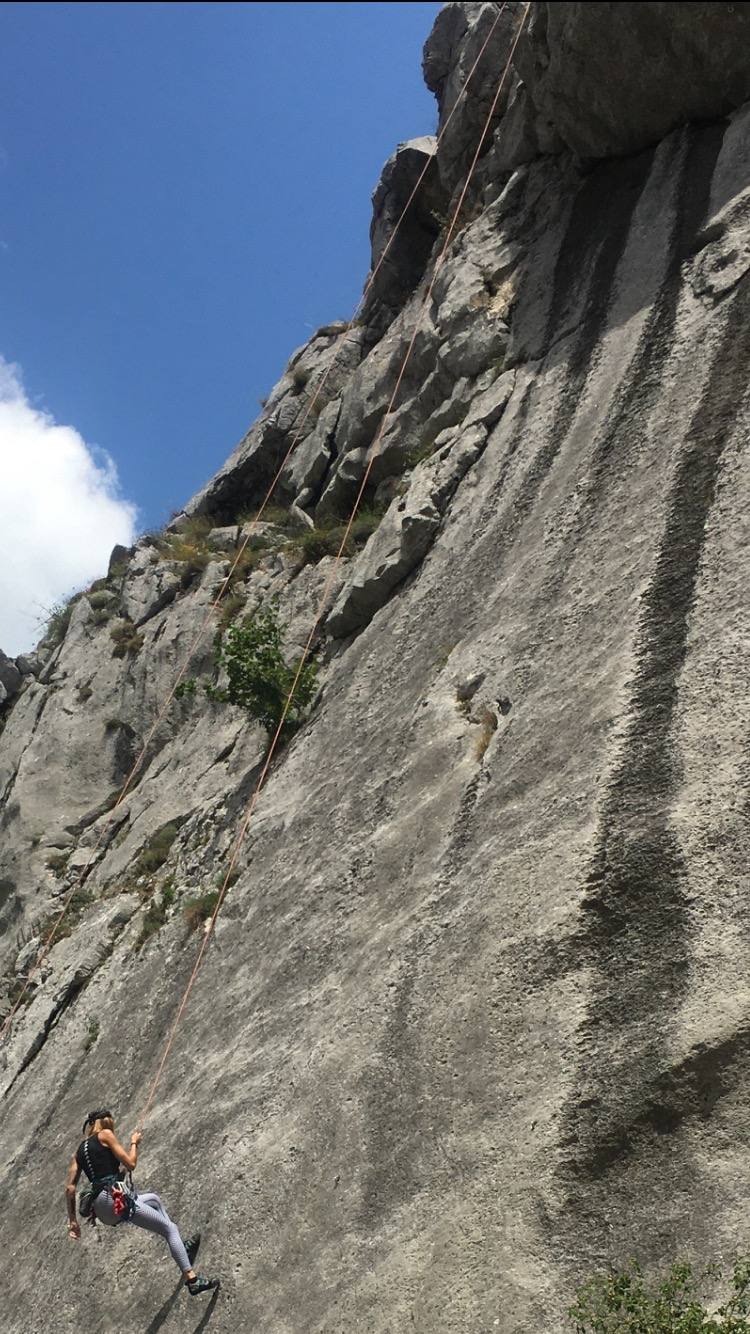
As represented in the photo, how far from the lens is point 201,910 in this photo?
12.3 m

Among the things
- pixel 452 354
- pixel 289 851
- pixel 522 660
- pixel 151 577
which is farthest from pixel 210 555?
pixel 522 660

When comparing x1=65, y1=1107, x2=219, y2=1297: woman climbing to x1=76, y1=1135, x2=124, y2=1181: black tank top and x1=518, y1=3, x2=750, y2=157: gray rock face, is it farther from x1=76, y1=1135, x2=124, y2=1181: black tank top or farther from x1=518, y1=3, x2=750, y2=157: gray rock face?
x1=518, y1=3, x2=750, y2=157: gray rock face

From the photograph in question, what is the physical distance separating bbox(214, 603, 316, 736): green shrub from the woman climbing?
594 cm

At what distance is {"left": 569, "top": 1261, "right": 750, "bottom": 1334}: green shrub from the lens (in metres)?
5.43

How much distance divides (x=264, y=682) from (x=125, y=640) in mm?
8683

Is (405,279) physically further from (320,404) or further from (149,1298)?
(149,1298)

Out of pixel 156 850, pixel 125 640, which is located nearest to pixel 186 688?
pixel 156 850

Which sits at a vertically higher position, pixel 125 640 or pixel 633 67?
pixel 633 67

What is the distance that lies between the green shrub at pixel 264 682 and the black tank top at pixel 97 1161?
598 cm

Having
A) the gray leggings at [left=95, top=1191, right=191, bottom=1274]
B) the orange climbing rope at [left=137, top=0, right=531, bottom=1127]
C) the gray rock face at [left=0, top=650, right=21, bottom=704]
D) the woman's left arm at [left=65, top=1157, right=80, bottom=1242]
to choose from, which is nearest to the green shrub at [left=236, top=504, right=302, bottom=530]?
the orange climbing rope at [left=137, top=0, right=531, bottom=1127]

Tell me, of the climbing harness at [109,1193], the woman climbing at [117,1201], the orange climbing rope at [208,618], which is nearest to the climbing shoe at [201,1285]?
the woman climbing at [117,1201]

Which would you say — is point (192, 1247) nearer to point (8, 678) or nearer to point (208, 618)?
point (208, 618)

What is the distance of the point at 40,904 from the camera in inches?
719

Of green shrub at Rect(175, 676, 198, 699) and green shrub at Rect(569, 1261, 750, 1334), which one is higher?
green shrub at Rect(175, 676, 198, 699)
